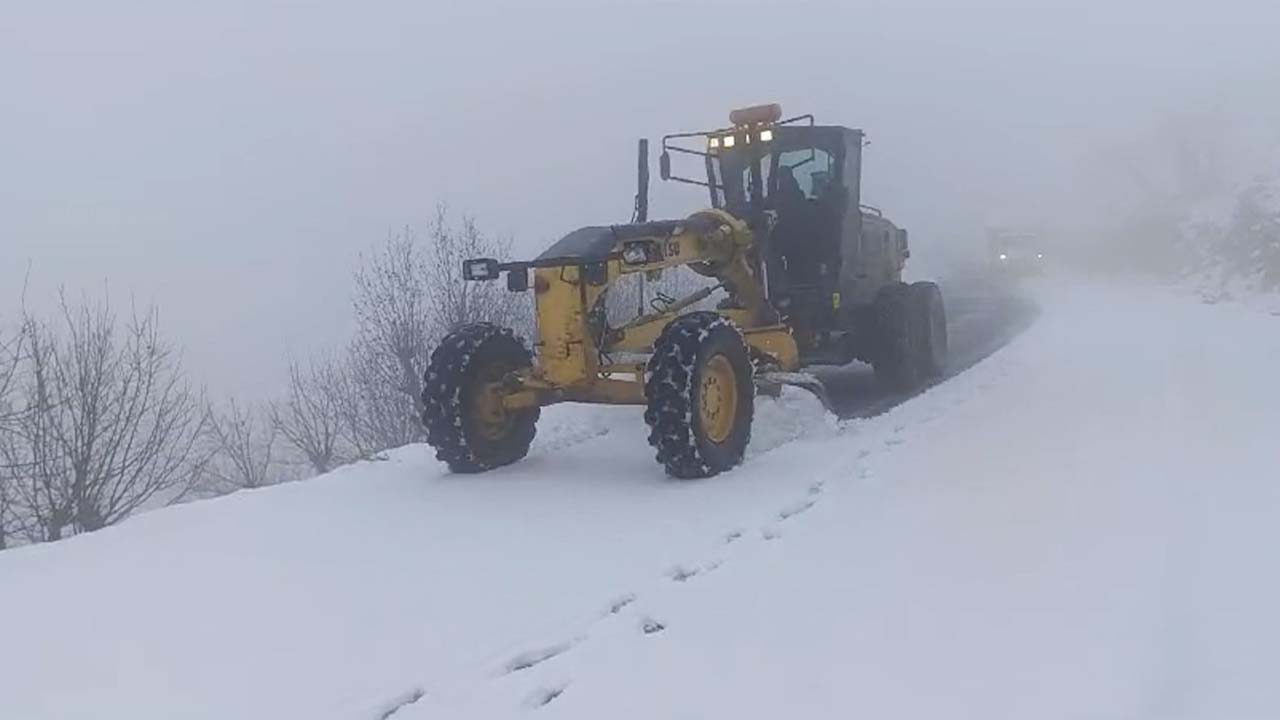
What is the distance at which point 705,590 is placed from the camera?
5.49 metres

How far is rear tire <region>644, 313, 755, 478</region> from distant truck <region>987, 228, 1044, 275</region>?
30109 millimetres

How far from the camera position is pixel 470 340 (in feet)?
28.6

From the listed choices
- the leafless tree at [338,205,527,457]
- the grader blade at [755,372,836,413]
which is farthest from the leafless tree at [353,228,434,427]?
the grader blade at [755,372,836,413]

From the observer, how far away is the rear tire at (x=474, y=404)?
8.45 metres

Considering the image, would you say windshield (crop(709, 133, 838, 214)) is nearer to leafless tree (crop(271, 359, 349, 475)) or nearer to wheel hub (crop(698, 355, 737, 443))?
wheel hub (crop(698, 355, 737, 443))

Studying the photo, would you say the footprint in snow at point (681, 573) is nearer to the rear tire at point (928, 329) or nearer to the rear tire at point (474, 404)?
the rear tire at point (474, 404)

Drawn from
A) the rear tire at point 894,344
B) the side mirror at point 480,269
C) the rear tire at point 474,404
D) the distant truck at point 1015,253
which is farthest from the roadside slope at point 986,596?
the distant truck at point 1015,253

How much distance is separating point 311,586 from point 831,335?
744 cm

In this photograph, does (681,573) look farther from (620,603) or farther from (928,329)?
(928,329)

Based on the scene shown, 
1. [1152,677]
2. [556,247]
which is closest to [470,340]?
[556,247]

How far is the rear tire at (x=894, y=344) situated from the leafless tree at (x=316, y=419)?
377 inches

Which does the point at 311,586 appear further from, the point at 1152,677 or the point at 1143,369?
the point at 1143,369

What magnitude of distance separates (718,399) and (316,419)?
13353mm

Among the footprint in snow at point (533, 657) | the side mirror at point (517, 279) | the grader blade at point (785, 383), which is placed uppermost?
the side mirror at point (517, 279)
